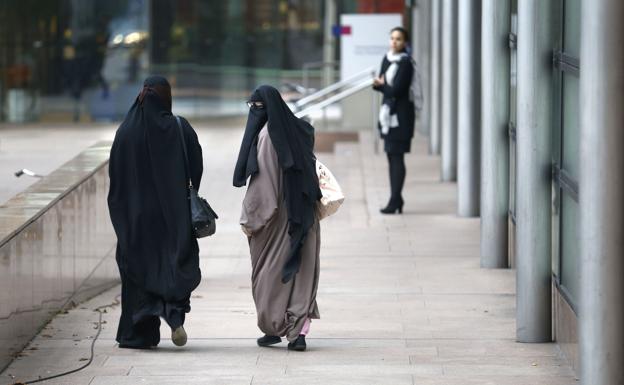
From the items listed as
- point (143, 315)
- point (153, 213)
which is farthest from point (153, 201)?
point (143, 315)

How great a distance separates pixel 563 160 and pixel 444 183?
31.4ft

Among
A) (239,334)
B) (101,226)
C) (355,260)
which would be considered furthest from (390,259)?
(239,334)

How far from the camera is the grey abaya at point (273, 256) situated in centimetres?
830

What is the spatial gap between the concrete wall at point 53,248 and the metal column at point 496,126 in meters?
3.02

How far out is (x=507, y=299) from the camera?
10.4 metres

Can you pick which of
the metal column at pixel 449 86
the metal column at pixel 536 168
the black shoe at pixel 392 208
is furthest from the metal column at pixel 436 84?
the metal column at pixel 536 168

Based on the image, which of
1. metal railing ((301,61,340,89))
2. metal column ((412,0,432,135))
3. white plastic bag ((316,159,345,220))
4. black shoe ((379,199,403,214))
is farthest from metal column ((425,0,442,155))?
white plastic bag ((316,159,345,220))

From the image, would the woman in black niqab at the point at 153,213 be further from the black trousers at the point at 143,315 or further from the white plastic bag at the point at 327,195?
the white plastic bag at the point at 327,195

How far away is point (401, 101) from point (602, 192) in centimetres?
848

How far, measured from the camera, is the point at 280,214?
8367mm

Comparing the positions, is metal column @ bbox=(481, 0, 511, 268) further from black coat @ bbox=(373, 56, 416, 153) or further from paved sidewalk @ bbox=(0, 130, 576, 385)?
black coat @ bbox=(373, 56, 416, 153)

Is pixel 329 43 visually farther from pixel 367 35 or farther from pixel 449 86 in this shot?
pixel 449 86

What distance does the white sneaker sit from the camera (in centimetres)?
830

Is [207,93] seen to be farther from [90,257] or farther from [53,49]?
[90,257]
